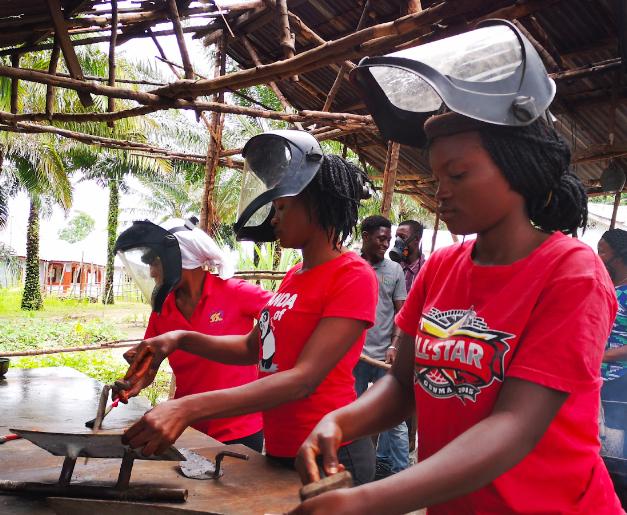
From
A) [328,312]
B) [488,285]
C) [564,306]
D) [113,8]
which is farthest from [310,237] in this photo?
[113,8]

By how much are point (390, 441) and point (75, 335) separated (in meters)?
9.44

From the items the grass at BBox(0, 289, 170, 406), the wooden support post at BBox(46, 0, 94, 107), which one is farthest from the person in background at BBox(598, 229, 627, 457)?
the grass at BBox(0, 289, 170, 406)

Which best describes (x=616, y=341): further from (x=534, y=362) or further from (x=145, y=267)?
(x=534, y=362)

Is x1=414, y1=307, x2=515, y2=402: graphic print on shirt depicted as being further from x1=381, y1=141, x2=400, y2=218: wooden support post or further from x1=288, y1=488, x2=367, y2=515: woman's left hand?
x1=381, y1=141, x2=400, y2=218: wooden support post

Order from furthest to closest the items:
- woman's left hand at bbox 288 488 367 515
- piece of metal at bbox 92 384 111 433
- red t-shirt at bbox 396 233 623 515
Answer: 1. piece of metal at bbox 92 384 111 433
2. red t-shirt at bbox 396 233 623 515
3. woman's left hand at bbox 288 488 367 515

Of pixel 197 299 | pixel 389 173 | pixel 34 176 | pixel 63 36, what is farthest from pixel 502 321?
pixel 34 176

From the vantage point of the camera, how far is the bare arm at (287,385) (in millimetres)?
1448

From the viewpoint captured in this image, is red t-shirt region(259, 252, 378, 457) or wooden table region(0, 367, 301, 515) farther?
red t-shirt region(259, 252, 378, 457)

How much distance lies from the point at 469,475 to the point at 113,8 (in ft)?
9.63

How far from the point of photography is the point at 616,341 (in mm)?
3414

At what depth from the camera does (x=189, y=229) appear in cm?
265

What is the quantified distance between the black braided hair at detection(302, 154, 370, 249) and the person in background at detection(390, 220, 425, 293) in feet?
10.6

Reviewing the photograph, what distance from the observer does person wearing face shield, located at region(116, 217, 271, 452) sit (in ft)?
7.88

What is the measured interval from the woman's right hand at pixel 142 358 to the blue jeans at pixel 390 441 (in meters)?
2.44
